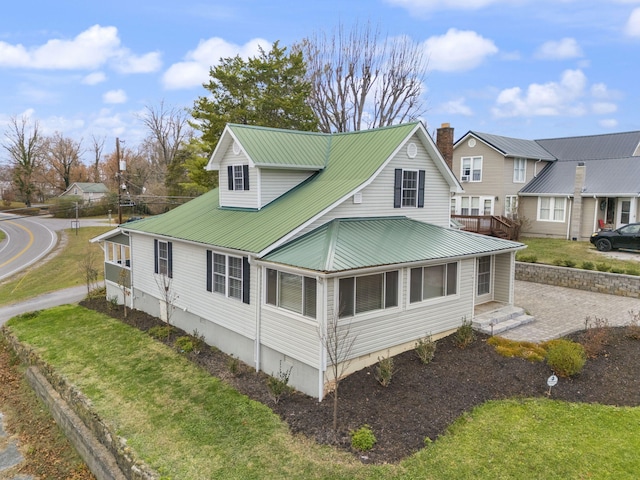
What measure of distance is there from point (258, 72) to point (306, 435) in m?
27.1

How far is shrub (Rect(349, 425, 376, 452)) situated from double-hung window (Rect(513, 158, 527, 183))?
27.2 metres

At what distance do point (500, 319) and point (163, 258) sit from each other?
12.0 metres

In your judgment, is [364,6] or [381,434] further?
[364,6]

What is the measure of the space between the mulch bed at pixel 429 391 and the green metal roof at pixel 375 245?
2.70 metres

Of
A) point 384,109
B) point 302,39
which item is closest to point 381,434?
point 384,109

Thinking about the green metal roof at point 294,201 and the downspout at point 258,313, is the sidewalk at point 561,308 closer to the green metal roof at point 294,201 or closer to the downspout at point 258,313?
the green metal roof at point 294,201

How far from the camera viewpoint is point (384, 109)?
34.7 meters

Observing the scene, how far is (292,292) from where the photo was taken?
33.3ft

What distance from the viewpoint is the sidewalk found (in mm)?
13289

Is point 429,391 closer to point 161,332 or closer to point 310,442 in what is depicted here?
point 310,442

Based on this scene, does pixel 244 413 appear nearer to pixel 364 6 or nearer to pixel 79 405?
pixel 79 405

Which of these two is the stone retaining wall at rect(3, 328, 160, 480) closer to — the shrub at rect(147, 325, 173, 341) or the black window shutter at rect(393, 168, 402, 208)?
the shrub at rect(147, 325, 173, 341)

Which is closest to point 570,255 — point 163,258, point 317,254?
point 317,254

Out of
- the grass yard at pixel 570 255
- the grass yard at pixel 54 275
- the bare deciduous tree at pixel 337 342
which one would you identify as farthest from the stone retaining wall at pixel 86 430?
the grass yard at pixel 570 255
